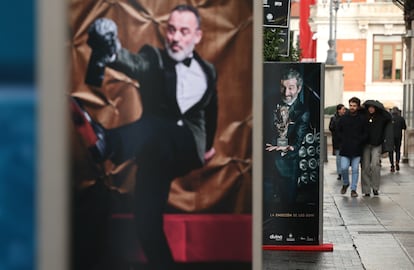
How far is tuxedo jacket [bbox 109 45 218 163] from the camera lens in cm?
378

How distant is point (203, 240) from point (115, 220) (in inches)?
15.7

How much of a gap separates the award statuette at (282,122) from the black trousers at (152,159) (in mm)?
6109

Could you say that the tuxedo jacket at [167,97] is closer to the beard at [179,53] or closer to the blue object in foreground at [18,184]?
the beard at [179,53]

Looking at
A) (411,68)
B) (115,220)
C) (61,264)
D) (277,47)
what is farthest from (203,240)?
(411,68)

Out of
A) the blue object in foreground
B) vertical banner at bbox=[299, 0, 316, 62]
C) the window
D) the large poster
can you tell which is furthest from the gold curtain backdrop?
the window

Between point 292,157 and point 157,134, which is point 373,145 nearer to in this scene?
point 292,157

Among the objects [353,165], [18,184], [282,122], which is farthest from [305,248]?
[18,184]

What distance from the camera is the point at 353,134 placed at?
16.0 m

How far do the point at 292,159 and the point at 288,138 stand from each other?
0.25 metres

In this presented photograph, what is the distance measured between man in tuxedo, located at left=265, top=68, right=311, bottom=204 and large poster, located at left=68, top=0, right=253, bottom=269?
6.02m

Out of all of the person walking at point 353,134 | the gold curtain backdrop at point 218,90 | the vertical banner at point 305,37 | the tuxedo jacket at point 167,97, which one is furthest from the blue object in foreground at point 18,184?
the vertical banner at point 305,37

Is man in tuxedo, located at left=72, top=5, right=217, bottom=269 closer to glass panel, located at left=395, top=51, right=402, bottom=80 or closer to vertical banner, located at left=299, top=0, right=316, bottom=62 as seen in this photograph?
vertical banner, located at left=299, top=0, right=316, bottom=62

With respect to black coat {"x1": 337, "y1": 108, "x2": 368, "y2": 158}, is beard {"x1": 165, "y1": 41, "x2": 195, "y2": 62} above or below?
above

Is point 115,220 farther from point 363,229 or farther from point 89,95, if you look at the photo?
point 363,229
